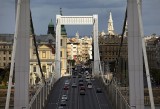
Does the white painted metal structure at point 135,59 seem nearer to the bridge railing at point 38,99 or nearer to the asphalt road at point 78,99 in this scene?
the bridge railing at point 38,99

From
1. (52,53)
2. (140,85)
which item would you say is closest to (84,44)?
(52,53)

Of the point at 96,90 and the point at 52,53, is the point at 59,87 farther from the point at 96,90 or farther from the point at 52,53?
the point at 52,53

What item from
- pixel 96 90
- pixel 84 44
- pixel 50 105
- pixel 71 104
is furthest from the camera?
pixel 84 44

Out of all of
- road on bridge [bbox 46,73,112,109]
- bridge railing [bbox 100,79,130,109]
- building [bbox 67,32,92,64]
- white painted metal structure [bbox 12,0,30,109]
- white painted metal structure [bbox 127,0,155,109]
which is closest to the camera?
white painted metal structure [bbox 12,0,30,109]

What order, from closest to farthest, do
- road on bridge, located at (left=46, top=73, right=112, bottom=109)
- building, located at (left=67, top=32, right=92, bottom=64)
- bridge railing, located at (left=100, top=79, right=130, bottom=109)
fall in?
bridge railing, located at (left=100, top=79, right=130, bottom=109)
road on bridge, located at (left=46, top=73, right=112, bottom=109)
building, located at (left=67, top=32, right=92, bottom=64)

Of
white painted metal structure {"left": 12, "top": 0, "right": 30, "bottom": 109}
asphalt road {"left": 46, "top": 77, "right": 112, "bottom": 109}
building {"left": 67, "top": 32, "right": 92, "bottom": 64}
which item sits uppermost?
building {"left": 67, "top": 32, "right": 92, "bottom": 64}

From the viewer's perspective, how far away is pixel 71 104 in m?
40.1

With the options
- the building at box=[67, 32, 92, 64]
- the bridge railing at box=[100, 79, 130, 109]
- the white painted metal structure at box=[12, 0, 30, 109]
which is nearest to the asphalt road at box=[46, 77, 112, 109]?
the bridge railing at box=[100, 79, 130, 109]

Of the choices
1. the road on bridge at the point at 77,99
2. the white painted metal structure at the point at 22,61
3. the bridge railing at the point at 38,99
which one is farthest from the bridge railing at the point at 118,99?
the white painted metal structure at the point at 22,61

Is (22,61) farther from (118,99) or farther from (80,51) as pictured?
(80,51)

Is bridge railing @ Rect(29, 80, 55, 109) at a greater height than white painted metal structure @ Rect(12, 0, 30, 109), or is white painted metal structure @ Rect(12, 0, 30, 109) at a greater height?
white painted metal structure @ Rect(12, 0, 30, 109)

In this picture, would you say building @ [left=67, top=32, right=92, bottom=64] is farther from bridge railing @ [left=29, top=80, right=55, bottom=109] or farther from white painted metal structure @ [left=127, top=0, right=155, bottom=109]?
white painted metal structure @ [left=127, top=0, right=155, bottom=109]

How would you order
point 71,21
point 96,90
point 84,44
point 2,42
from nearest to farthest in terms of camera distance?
A: point 96,90 < point 71,21 < point 2,42 < point 84,44

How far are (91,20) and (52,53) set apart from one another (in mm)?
17313
